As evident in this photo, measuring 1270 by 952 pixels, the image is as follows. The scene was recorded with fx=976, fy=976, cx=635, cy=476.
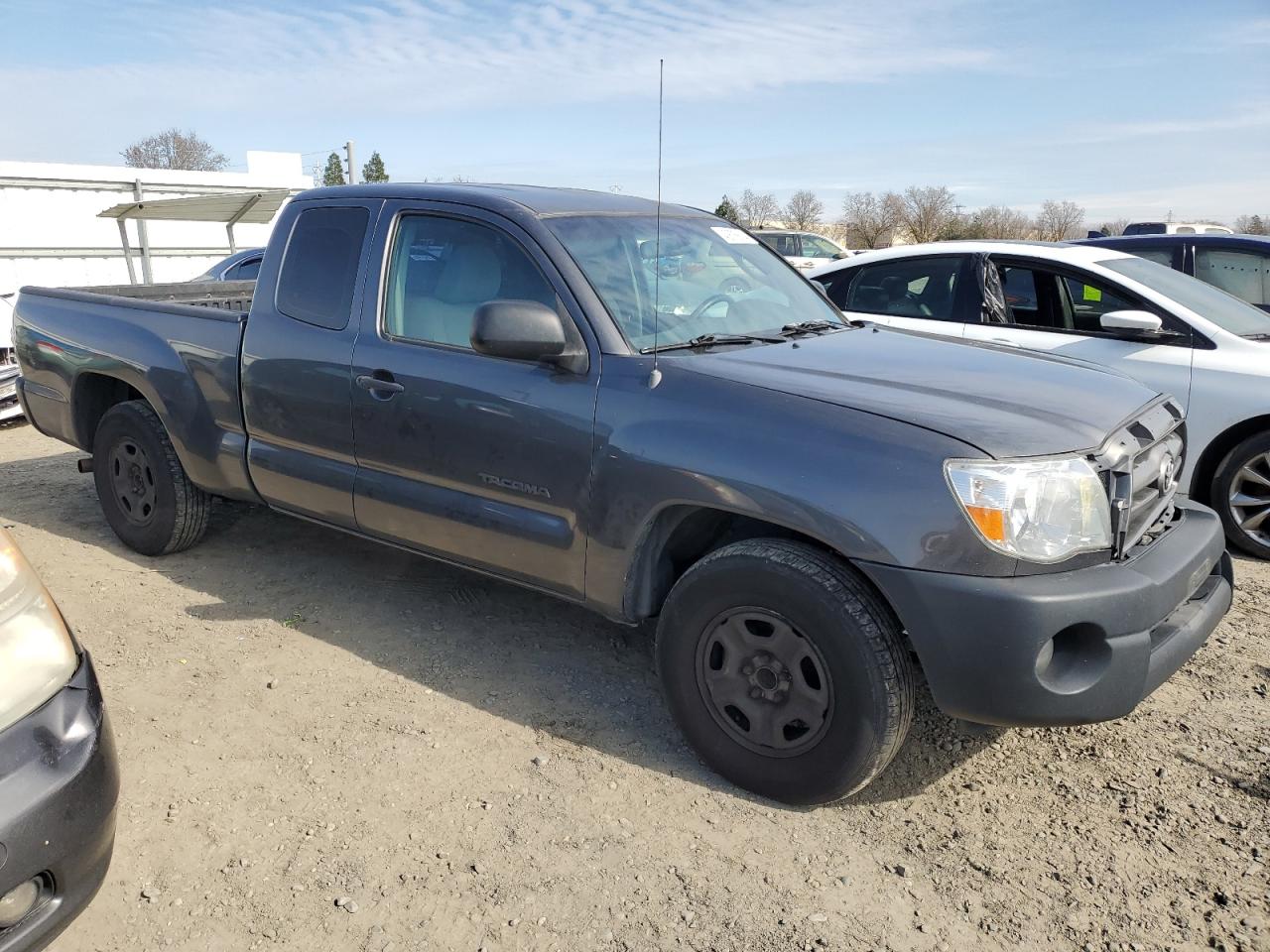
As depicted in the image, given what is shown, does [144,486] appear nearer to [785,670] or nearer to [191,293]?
[191,293]

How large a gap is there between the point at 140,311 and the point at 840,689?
3889 mm

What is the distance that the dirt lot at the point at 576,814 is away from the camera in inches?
98.2

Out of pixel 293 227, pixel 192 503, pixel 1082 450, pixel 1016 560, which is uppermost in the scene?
pixel 293 227

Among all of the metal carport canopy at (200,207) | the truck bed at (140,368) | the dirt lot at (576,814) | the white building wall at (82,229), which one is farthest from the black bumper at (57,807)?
the white building wall at (82,229)

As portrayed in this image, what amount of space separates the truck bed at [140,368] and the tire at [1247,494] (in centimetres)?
487

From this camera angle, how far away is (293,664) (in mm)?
3865

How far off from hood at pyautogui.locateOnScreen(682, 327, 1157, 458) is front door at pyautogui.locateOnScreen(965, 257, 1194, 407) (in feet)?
6.62

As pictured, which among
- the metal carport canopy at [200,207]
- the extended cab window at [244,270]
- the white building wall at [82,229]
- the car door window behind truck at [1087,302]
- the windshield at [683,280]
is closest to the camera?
the windshield at [683,280]

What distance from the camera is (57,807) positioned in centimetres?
199

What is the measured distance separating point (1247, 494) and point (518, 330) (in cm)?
414

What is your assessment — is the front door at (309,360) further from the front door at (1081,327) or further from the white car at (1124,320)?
the front door at (1081,327)

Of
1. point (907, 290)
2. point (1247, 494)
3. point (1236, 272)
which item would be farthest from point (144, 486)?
point (1236, 272)

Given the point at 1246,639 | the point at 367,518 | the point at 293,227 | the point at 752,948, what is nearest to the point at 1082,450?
the point at 752,948

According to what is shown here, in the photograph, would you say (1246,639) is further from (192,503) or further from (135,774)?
(192,503)
